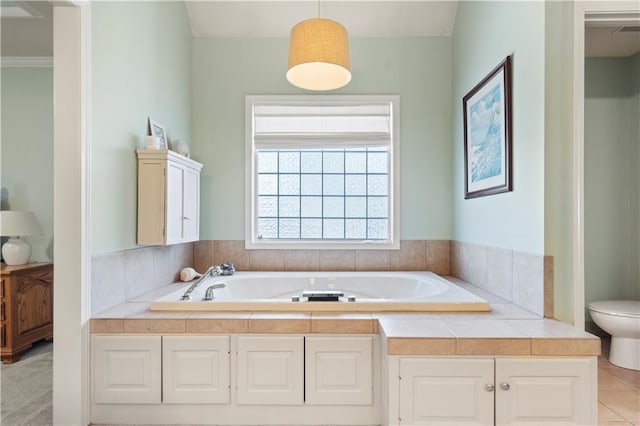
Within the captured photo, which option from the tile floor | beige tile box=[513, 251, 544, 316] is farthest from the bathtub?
the tile floor

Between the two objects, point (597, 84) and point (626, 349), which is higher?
point (597, 84)

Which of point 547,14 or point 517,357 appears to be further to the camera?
point 547,14

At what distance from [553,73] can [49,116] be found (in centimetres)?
393

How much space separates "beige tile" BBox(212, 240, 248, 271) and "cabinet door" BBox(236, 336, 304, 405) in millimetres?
1467

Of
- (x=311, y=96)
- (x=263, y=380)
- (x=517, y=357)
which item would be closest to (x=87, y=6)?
(x=311, y=96)

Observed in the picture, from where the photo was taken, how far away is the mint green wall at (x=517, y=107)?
6.29 feet

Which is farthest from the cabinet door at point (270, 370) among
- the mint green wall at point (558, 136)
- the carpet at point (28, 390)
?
the mint green wall at point (558, 136)

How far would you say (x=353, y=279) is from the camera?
301 cm

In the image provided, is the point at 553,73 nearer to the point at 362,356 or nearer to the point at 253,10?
the point at 362,356

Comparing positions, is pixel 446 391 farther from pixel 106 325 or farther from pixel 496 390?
pixel 106 325

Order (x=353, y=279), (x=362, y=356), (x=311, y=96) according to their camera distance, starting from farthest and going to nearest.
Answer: (x=311, y=96), (x=353, y=279), (x=362, y=356)

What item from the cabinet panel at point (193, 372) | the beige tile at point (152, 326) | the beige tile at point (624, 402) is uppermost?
the beige tile at point (152, 326)

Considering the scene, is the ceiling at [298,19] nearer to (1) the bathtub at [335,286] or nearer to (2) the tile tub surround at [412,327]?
(1) the bathtub at [335,286]

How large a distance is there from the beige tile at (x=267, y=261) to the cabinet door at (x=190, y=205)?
0.58m
